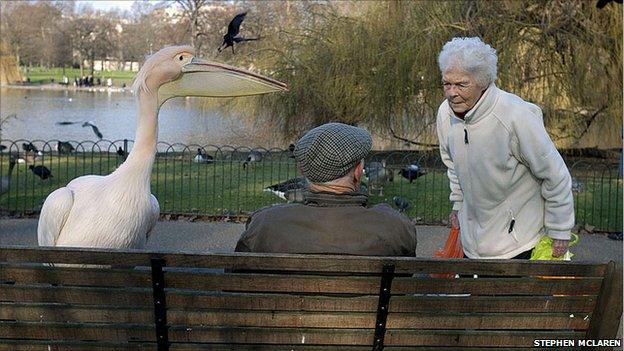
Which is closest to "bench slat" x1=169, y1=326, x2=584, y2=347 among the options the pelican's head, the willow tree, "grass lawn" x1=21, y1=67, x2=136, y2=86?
the pelican's head

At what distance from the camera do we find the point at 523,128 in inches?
138

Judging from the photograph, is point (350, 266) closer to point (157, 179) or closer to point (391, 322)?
point (391, 322)

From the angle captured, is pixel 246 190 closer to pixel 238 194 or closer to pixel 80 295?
pixel 238 194

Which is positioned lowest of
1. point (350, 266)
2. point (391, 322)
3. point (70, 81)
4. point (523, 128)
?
point (70, 81)

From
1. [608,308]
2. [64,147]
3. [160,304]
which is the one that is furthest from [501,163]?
[64,147]

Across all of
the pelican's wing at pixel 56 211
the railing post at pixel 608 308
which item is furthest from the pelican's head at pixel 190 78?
the railing post at pixel 608 308

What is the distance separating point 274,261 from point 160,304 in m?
0.47

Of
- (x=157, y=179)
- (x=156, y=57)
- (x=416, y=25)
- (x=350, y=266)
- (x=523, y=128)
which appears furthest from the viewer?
(x=416, y=25)

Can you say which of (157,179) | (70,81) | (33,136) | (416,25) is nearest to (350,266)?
(157,179)

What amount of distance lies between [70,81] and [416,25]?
55.4 m

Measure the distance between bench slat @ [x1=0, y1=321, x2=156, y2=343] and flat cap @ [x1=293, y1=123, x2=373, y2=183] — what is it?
2.83 feet

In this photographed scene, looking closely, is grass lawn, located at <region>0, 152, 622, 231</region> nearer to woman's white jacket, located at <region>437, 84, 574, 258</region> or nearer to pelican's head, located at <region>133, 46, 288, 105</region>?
pelican's head, located at <region>133, 46, 288, 105</region>

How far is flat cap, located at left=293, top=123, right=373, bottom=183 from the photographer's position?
117 inches

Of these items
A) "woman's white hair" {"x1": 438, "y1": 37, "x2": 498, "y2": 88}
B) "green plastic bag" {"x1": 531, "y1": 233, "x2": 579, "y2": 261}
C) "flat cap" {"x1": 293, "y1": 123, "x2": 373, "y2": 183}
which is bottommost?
"green plastic bag" {"x1": 531, "y1": 233, "x2": 579, "y2": 261}
